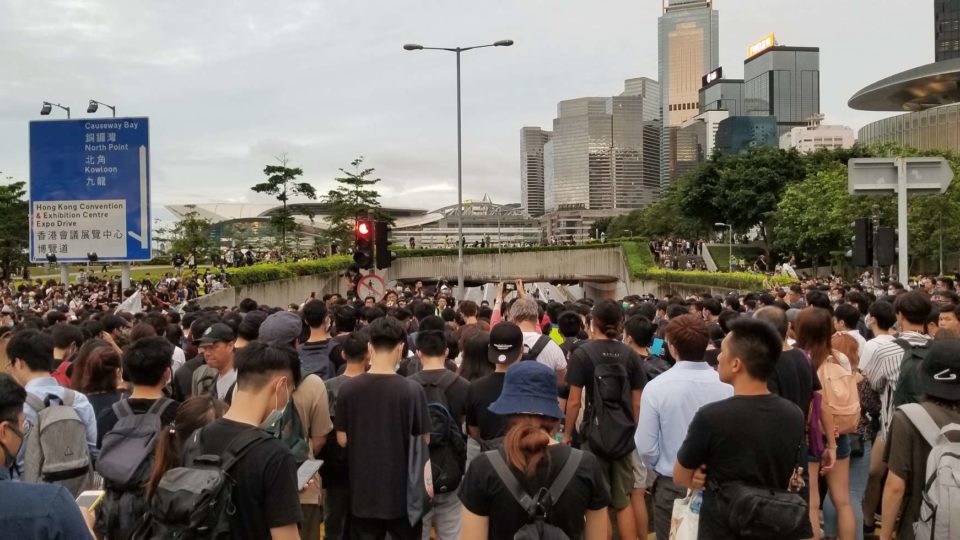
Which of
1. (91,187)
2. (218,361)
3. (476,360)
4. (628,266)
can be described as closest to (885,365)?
(476,360)

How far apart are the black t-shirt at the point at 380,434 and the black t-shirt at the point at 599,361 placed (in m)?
1.36

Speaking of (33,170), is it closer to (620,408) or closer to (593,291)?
(620,408)

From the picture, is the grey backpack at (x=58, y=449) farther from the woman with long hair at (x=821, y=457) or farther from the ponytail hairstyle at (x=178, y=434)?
the woman with long hair at (x=821, y=457)

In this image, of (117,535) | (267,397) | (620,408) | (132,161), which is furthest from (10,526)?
(132,161)

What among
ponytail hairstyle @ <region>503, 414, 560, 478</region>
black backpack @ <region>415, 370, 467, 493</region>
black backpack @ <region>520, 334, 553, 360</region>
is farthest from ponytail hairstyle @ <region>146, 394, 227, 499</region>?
black backpack @ <region>520, 334, 553, 360</region>

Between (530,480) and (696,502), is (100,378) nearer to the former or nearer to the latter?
(530,480)

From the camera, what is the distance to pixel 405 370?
6105 mm

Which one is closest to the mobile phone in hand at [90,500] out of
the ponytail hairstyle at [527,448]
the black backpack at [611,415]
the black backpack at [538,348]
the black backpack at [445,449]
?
the black backpack at [445,449]

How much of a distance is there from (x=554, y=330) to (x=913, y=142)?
61151mm

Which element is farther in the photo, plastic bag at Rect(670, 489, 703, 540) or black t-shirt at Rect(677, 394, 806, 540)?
plastic bag at Rect(670, 489, 703, 540)

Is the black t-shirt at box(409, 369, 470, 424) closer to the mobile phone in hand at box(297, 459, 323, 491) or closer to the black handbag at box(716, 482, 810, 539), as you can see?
the mobile phone in hand at box(297, 459, 323, 491)

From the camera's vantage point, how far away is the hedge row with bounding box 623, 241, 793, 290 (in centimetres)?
2862

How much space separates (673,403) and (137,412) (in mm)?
2854

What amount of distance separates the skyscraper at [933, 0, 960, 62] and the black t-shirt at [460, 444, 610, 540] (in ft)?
465
